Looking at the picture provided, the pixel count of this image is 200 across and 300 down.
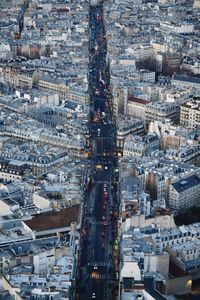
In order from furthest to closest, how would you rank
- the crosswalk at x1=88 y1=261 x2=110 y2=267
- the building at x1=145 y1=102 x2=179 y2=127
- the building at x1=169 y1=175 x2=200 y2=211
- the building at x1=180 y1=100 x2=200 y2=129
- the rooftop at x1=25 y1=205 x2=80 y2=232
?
the building at x1=145 y1=102 x2=179 y2=127 < the building at x1=180 y1=100 x2=200 y2=129 < the building at x1=169 y1=175 x2=200 y2=211 < the rooftop at x1=25 y1=205 x2=80 y2=232 < the crosswalk at x1=88 y1=261 x2=110 y2=267

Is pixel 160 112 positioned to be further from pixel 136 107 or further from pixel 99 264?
pixel 99 264

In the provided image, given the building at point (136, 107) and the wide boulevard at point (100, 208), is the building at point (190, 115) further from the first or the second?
the wide boulevard at point (100, 208)

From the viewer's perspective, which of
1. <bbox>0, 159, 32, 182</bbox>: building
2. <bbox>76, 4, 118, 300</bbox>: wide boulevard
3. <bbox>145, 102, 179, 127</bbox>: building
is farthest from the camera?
<bbox>145, 102, 179, 127</bbox>: building

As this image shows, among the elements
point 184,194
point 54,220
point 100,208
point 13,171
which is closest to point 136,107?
point 13,171

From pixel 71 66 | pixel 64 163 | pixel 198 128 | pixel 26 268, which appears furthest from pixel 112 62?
pixel 26 268

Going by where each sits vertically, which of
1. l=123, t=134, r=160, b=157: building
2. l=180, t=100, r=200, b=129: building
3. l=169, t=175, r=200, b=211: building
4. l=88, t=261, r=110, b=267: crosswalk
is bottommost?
l=88, t=261, r=110, b=267: crosswalk

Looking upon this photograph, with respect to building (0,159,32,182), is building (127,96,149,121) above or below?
above

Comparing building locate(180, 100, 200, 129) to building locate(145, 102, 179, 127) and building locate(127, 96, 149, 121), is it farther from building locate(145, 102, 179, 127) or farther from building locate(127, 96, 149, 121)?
building locate(127, 96, 149, 121)

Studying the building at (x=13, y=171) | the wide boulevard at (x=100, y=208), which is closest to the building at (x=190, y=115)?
the wide boulevard at (x=100, y=208)

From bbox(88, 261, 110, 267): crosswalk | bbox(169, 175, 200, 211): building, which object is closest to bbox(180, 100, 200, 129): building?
bbox(169, 175, 200, 211): building
